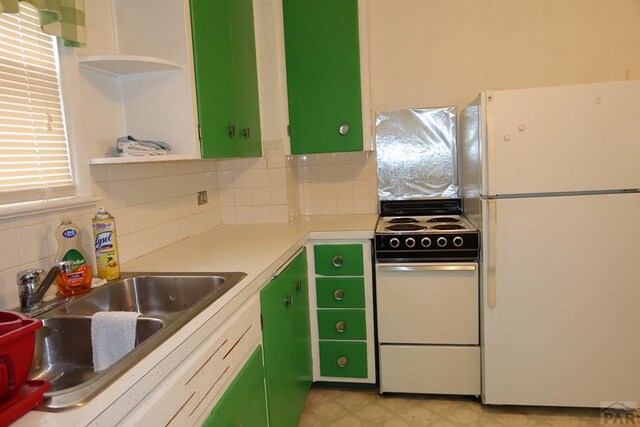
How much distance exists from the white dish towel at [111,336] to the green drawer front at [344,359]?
4.60 ft

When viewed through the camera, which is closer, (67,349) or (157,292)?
(67,349)

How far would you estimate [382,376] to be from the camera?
91.0 inches

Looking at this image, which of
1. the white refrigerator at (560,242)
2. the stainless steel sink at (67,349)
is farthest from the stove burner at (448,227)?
the stainless steel sink at (67,349)

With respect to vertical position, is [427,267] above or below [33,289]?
below

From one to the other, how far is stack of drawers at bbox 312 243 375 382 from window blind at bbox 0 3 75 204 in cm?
129

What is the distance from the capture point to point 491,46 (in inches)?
105

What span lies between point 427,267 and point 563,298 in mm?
634

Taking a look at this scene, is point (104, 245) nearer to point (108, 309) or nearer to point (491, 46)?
point (108, 309)

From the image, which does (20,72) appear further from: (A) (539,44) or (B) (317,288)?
(A) (539,44)

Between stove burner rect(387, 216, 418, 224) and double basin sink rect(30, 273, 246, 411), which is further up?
stove burner rect(387, 216, 418, 224)

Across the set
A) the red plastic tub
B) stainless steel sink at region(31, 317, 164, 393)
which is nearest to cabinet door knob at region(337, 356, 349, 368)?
stainless steel sink at region(31, 317, 164, 393)

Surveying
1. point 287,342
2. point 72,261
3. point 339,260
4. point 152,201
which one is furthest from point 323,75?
point 72,261

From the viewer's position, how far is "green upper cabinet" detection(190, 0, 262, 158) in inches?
70.8

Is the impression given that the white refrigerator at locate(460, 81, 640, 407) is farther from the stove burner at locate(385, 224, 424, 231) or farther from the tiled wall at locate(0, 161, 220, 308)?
the tiled wall at locate(0, 161, 220, 308)
